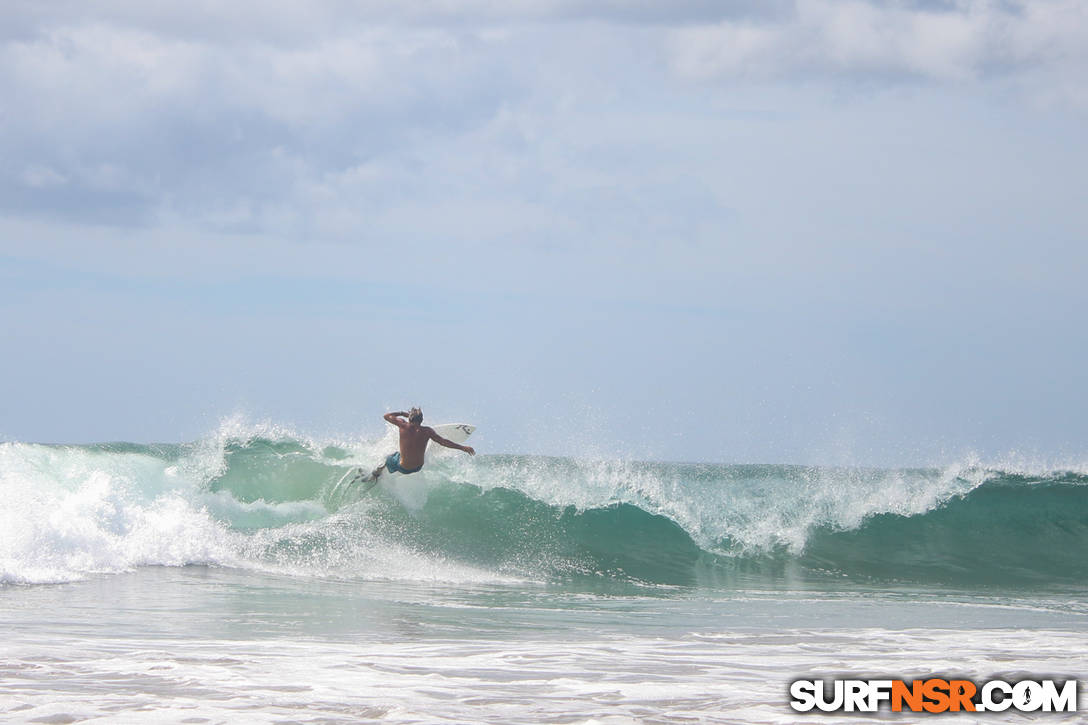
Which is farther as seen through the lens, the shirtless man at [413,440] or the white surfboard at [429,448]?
the white surfboard at [429,448]

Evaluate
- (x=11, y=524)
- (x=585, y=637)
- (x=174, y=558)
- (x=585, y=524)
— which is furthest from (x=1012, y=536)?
(x=11, y=524)

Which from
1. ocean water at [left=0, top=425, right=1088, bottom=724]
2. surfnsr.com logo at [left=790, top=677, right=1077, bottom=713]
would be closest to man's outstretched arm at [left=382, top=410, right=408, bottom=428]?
ocean water at [left=0, top=425, right=1088, bottom=724]

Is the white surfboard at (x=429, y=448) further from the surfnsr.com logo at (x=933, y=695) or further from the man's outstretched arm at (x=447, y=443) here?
the surfnsr.com logo at (x=933, y=695)

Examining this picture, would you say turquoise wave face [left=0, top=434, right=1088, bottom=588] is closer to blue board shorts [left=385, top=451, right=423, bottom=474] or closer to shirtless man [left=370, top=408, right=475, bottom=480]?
blue board shorts [left=385, top=451, right=423, bottom=474]

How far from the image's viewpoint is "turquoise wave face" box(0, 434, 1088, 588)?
1227 centimetres

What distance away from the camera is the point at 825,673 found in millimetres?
6641

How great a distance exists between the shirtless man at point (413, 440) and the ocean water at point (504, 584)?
2.34 ft

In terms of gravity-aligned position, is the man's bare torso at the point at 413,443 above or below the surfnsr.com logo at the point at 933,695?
above

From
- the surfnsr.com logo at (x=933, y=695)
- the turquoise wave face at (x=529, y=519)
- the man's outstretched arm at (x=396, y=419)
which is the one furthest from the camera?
the man's outstretched arm at (x=396, y=419)

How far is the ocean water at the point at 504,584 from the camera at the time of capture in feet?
19.3

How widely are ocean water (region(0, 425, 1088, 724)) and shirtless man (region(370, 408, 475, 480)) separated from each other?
71 centimetres

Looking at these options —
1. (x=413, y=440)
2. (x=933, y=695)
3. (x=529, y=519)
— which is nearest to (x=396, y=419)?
(x=413, y=440)

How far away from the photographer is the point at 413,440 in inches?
555

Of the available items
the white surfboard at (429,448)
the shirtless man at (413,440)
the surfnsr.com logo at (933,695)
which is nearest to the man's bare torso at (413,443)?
the shirtless man at (413,440)
